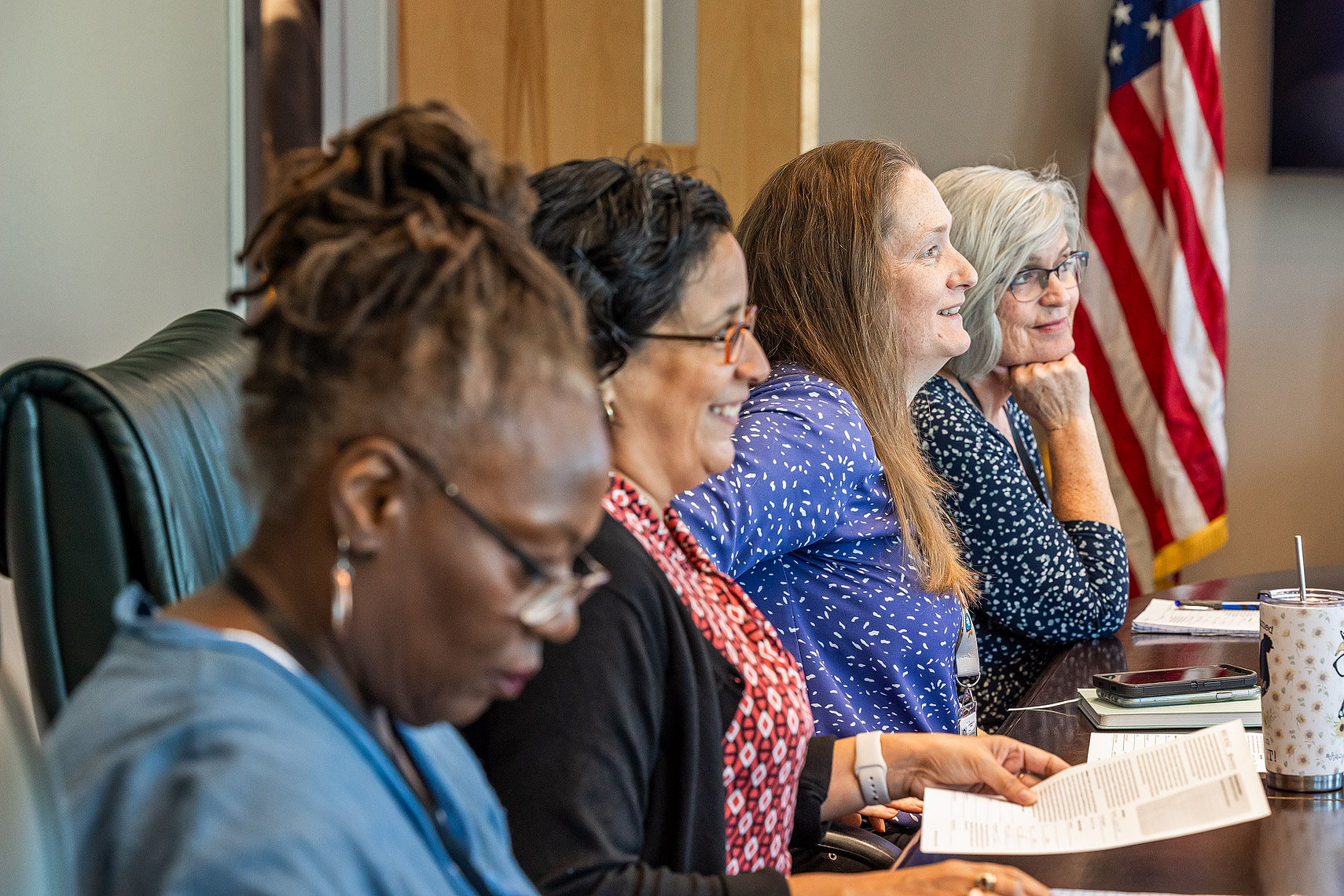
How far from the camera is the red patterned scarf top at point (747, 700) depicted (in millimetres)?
1062

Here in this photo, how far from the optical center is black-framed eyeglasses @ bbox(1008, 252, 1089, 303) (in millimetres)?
2207

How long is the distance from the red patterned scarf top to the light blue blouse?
479mm

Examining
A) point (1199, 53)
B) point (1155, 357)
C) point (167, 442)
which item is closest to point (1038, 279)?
point (1155, 357)

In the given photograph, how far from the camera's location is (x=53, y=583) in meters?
0.79

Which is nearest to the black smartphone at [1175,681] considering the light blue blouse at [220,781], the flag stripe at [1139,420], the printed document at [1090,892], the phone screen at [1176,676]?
the phone screen at [1176,676]

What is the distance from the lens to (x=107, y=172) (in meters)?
1.59

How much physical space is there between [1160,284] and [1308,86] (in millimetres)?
647

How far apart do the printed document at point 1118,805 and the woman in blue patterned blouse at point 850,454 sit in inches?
14.5

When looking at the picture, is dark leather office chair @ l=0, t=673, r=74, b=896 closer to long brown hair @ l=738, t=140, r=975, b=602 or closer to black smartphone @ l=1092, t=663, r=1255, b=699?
black smartphone @ l=1092, t=663, r=1255, b=699

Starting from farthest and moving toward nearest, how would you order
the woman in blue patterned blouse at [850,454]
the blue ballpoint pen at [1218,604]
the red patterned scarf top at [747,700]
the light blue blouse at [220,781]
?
the blue ballpoint pen at [1218,604]
the woman in blue patterned blouse at [850,454]
the red patterned scarf top at [747,700]
the light blue blouse at [220,781]

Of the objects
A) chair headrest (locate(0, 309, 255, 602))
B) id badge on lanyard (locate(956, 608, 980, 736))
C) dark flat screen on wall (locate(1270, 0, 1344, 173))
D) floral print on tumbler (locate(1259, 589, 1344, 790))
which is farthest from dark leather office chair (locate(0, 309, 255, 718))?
dark flat screen on wall (locate(1270, 0, 1344, 173))

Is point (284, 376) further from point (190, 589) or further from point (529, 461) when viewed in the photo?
point (190, 589)

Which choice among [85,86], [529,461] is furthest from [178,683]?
[85,86]

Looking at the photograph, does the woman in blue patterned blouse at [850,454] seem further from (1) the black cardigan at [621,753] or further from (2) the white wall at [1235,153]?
(2) the white wall at [1235,153]
